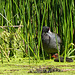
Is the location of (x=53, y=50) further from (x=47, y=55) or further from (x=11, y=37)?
(x=11, y=37)

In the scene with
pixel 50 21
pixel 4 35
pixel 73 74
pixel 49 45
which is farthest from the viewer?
pixel 50 21

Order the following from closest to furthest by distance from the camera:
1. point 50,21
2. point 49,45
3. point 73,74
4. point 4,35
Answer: point 73,74 < point 4,35 < point 49,45 < point 50,21

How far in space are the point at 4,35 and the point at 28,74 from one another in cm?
118

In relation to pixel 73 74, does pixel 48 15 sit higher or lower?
higher

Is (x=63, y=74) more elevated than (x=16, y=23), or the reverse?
(x=16, y=23)

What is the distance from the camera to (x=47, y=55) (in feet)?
11.1

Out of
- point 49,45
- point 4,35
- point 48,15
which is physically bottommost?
point 49,45

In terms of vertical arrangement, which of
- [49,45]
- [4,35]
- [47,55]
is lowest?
[47,55]

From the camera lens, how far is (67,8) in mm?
2928

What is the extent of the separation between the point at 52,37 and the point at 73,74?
1.47 metres

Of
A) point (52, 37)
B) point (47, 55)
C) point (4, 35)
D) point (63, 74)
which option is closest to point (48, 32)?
point (52, 37)

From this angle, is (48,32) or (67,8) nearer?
(67,8)

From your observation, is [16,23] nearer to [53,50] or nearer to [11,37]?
[11,37]

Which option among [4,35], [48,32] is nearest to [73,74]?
[4,35]
